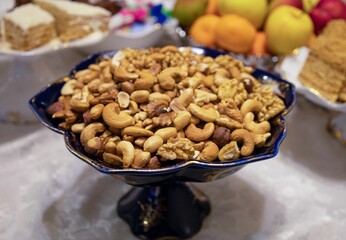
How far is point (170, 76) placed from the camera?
56cm

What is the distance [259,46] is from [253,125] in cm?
38

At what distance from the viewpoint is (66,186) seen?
2.31ft

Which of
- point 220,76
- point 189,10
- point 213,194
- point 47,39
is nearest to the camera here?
point 220,76

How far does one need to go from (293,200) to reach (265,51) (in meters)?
0.32

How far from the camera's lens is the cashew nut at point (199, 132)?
498 mm

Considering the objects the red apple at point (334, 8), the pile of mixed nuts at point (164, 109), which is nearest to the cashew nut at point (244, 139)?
the pile of mixed nuts at point (164, 109)

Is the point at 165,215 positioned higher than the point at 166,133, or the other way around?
the point at 166,133

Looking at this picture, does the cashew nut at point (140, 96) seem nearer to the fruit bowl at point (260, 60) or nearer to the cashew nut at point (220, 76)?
the cashew nut at point (220, 76)

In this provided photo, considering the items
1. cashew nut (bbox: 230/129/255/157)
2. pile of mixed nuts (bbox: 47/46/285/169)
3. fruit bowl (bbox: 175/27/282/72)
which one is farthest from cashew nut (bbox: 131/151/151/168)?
fruit bowl (bbox: 175/27/282/72)

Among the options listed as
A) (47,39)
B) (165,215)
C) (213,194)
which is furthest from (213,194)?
(47,39)

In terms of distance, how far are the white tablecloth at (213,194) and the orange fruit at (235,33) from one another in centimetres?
20

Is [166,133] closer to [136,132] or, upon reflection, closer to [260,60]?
[136,132]

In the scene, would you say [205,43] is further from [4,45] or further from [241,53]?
[4,45]

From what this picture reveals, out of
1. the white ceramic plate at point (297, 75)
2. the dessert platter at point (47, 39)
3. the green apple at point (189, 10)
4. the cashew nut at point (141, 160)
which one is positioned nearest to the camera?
the cashew nut at point (141, 160)
